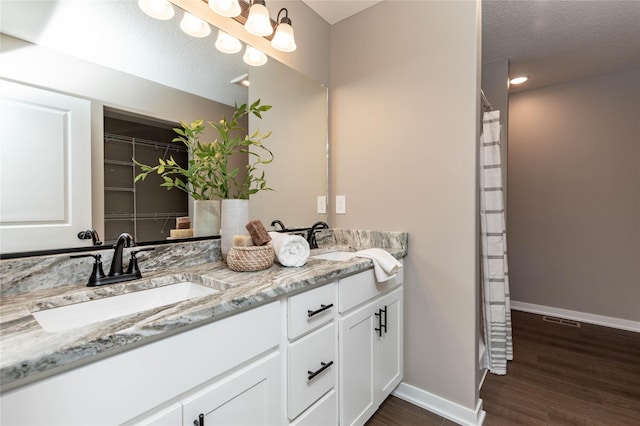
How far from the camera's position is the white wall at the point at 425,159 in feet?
5.14

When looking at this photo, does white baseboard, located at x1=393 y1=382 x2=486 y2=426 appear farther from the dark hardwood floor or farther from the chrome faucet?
the chrome faucet

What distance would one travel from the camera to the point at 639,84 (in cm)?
271

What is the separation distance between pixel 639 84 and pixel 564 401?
9.56ft

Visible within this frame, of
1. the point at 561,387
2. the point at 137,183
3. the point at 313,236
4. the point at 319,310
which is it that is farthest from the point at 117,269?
the point at 561,387

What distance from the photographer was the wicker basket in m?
1.17

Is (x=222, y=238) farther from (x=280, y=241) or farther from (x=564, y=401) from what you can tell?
(x=564, y=401)

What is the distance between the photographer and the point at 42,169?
37.4 inches

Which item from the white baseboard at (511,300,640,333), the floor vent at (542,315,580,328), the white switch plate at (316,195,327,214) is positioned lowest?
the floor vent at (542,315,580,328)

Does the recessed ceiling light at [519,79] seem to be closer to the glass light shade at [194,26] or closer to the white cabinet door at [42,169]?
the glass light shade at [194,26]

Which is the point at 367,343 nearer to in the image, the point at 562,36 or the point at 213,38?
the point at 213,38

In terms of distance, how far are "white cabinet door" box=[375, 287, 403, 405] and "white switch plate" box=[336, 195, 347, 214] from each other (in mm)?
654

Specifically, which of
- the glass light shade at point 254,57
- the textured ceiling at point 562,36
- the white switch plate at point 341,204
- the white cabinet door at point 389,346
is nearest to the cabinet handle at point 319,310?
the white cabinet door at point 389,346

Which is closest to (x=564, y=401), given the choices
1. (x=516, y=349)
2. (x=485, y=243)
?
(x=516, y=349)

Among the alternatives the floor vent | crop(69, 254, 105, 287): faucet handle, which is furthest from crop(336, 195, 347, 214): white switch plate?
the floor vent
